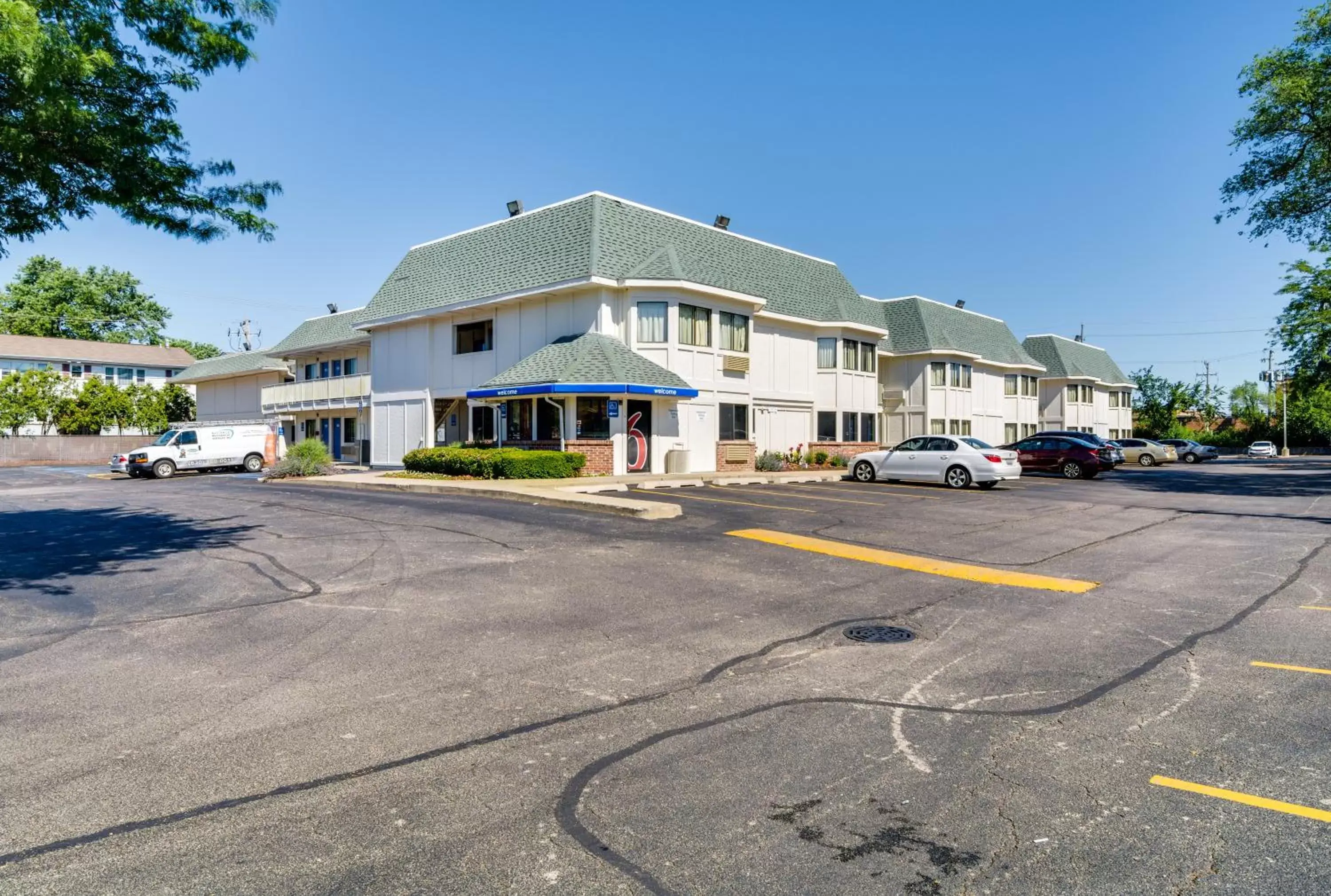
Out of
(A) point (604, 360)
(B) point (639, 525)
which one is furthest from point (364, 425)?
(B) point (639, 525)

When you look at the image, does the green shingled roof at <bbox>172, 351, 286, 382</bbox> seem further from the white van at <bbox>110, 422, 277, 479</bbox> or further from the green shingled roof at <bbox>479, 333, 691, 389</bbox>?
the green shingled roof at <bbox>479, 333, 691, 389</bbox>

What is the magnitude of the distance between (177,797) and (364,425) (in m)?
37.4

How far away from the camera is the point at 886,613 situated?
7.41m

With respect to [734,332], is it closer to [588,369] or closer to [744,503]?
[588,369]

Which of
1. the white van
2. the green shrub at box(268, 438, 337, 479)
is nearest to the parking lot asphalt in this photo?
the green shrub at box(268, 438, 337, 479)

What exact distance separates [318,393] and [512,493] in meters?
28.3

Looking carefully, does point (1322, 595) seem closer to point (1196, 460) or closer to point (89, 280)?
point (1196, 460)

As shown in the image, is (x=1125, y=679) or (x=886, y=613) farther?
(x=886, y=613)

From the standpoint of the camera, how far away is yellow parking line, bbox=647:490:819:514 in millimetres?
15444

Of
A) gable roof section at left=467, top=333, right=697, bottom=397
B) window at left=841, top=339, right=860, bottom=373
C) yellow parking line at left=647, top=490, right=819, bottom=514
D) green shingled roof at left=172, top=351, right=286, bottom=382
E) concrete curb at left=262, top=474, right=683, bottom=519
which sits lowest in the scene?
yellow parking line at left=647, top=490, right=819, bottom=514

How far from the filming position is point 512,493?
17.8m

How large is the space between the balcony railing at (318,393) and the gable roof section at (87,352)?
29300 mm

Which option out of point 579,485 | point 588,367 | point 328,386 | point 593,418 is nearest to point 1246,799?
point 579,485

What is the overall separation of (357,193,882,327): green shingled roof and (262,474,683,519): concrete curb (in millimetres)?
8702
